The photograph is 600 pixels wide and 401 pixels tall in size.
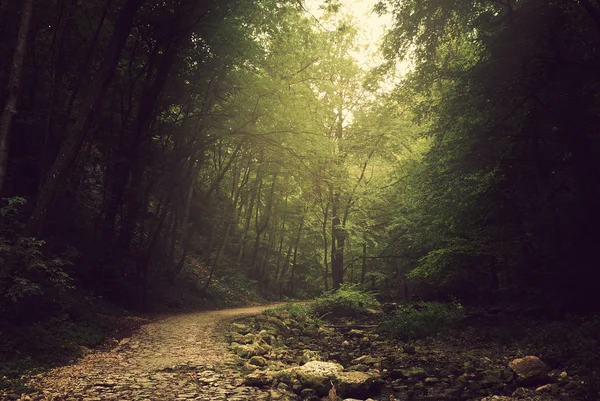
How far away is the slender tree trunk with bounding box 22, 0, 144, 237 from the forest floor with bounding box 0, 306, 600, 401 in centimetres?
339

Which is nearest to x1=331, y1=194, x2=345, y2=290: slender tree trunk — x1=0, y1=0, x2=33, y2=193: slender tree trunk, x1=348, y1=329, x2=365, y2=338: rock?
x1=348, y1=329, x2=365, y2=338: rock

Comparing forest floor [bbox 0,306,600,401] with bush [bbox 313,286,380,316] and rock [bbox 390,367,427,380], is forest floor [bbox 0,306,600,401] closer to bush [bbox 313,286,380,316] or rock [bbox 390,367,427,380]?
rock [bbox 390,367,427,380]

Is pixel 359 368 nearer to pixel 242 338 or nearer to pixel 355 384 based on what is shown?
pixel 355 384

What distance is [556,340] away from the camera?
9.59 m

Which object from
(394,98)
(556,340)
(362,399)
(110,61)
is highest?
(394,98)

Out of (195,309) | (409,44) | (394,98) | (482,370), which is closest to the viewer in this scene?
(482,370)

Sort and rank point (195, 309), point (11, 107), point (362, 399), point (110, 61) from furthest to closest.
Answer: point (195, 309) → point (110, 61) → point (11, 107) → point (362, 399)

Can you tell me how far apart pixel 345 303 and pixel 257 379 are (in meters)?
12.9

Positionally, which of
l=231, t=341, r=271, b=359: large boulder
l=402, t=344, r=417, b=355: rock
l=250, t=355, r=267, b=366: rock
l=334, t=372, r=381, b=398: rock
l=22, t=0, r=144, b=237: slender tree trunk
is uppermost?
l=22, t=0, r=144, b=237: slender tree trunk

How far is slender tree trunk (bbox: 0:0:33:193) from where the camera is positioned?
26.6 ft

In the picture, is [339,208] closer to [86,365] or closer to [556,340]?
[556,340]

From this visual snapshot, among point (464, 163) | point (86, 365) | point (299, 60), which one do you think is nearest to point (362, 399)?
point (86, 365)

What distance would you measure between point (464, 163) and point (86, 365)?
451 inches

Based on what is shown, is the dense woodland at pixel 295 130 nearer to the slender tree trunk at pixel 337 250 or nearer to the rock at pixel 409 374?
the slender tree trunk at pixel 337 250
